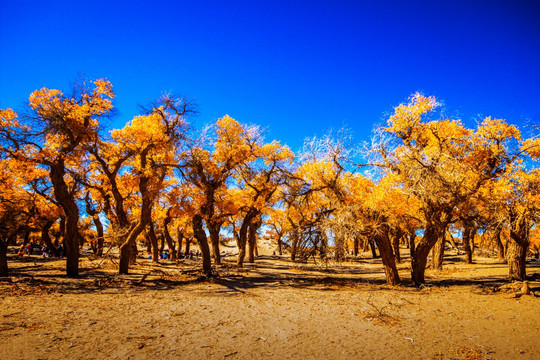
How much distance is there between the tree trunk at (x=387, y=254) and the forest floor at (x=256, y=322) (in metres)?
1.13

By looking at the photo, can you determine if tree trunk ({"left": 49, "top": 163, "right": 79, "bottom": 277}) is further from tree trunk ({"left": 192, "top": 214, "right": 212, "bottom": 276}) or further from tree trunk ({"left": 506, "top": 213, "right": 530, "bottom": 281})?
tree trunk ({"left": 506, "top": 213, "right": 530, "bottom": 281})

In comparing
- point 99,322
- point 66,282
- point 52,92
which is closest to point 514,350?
point 99,322

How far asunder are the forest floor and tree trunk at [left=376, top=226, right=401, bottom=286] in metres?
1.13

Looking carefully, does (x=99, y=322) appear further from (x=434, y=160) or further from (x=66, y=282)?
(x=434, y=160)

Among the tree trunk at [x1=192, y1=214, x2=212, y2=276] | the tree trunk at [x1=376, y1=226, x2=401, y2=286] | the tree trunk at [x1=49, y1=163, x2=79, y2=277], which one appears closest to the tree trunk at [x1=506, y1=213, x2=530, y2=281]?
the tree trunk at [x1=376, y1=226, x2=401, y2=286]

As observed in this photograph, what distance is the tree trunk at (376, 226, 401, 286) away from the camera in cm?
1412

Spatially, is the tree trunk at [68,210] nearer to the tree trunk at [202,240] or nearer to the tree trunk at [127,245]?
the tree trunk at [127,245]

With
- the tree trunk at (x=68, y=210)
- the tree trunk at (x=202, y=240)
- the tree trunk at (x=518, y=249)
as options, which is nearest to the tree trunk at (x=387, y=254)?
the tree trunk at (x=518, y=249)

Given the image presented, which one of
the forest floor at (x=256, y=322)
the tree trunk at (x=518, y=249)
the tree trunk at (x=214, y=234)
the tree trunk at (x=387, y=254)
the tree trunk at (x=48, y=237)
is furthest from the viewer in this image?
the tree trunk at (x=48, y=237)

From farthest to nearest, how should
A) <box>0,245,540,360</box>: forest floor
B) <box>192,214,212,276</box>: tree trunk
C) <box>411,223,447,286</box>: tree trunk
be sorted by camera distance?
1. <box>192,214,212,276</box>: tree trunk
2. <box>411,223,447,286</box>: tree trunk
3. <box>0,245,540,360</box>: forest floor

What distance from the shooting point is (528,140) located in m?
13.3

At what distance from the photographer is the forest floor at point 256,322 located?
6188mm

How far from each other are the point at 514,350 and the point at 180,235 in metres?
33.4

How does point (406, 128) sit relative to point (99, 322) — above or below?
above
